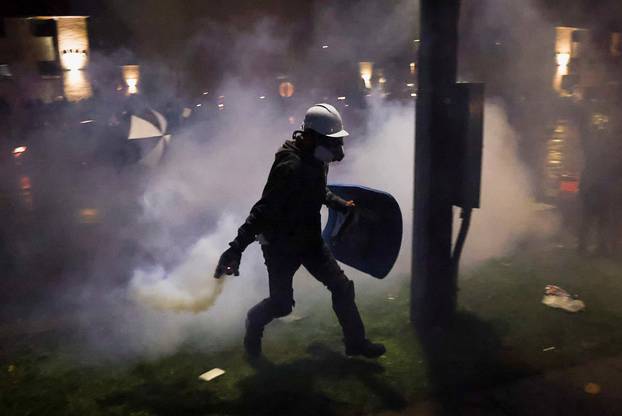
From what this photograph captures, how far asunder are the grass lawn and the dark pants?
0.30 m

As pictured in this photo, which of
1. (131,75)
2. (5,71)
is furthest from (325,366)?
(5,71)

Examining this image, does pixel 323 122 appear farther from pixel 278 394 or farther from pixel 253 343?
pixel 278 394

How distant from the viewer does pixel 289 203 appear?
3.69m

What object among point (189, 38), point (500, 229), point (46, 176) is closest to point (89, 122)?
point (46, 176)

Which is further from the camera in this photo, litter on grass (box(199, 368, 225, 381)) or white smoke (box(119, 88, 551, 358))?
white smoke (box(119, 88, 551, 358))

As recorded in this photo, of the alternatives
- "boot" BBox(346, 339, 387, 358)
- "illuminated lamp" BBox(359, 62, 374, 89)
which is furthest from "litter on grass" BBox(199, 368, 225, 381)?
"illuminated lamp" BBox(359, 62, 374, 89)

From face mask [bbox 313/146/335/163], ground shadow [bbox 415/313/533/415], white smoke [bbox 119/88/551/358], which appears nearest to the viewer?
ground shadow [bbox 415/313/533/415]

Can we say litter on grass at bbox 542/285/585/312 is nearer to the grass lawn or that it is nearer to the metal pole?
the grass lawn

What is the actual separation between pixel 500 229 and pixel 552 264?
123 centimetres

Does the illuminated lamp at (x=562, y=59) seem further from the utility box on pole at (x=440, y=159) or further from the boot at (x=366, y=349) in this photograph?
the boot at (x=366, y=349)

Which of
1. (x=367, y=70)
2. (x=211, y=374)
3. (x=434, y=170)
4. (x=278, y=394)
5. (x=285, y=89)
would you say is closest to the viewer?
(x=278, y=394)

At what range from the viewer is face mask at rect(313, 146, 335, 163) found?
3.70 meters

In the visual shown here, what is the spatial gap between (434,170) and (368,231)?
2.18 feet

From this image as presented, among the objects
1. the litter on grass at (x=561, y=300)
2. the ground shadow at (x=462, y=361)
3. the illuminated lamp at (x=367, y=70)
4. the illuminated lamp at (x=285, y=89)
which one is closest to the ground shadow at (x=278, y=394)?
the ground shadow at (x=462, y=361)
